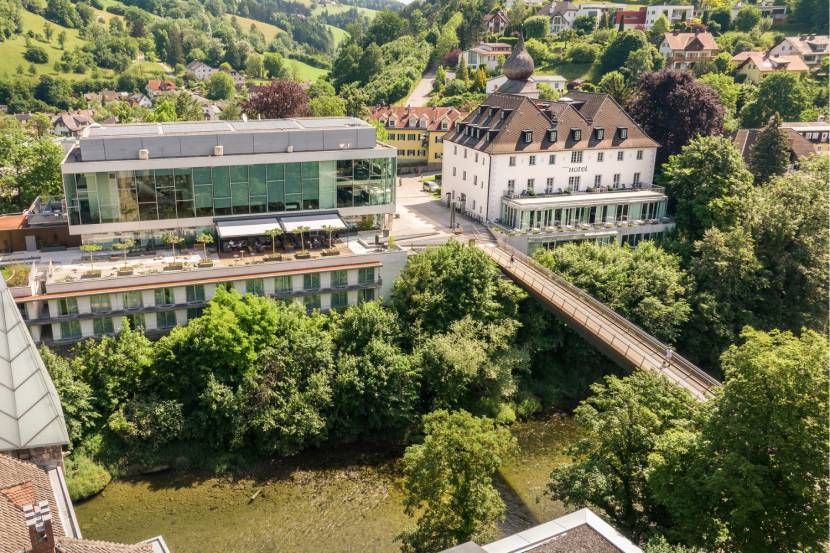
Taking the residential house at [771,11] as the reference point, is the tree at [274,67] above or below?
below

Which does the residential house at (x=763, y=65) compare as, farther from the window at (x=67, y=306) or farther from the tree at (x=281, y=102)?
the window at (x=67, y=306)

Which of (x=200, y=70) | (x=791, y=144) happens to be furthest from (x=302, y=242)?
(x=200, y=70)

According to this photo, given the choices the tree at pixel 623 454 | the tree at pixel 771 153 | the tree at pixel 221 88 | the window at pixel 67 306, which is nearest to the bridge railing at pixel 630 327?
the tree at pixel 623 454

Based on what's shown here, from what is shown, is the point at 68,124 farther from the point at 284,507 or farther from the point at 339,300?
the point at 284,507

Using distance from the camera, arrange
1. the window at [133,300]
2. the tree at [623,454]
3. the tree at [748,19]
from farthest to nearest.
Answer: the tree at [748,19] → the window at [133,300] → the tree at [623,454]

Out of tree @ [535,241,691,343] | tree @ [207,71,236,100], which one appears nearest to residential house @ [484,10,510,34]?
tree @ [207,71,236,100]

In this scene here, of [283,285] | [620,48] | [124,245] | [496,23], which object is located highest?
[496,23]
